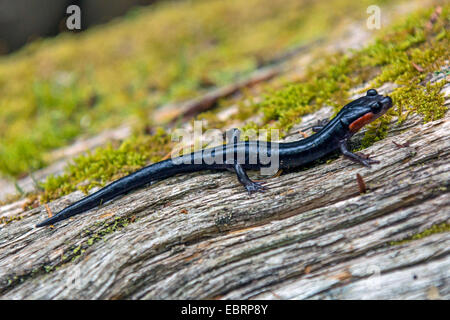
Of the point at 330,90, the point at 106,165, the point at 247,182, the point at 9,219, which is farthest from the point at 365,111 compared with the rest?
the point at 9,219

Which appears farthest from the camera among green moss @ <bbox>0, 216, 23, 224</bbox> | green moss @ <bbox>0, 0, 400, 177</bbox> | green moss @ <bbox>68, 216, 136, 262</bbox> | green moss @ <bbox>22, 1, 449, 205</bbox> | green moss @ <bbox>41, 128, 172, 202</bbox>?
green moss @ <bbox>0, 0, 400, 177</bbox>

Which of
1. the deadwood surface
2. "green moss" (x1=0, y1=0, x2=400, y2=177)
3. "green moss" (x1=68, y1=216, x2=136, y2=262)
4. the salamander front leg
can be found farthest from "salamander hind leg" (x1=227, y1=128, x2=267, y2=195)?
"green moss" (x1=0, y1=0, x2=400, y2=177)

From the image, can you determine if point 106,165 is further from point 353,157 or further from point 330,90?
point 330,90

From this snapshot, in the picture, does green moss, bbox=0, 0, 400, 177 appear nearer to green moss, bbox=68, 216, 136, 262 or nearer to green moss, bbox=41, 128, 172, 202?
green moss, bbox=41, 128, 172, 202

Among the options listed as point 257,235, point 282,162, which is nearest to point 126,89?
point 282,162

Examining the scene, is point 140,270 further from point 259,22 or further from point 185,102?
point 259,22

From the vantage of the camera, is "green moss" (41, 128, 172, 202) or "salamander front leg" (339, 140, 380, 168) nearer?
"salamander front leg" (339, 140, 380, 168)

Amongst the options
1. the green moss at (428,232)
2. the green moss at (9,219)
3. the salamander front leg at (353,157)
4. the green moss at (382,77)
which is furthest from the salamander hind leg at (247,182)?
the green moss at (9,219)

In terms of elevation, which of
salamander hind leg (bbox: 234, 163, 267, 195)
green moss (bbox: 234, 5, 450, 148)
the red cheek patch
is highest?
green moss (bbox: 234, 5, 450, 148)
